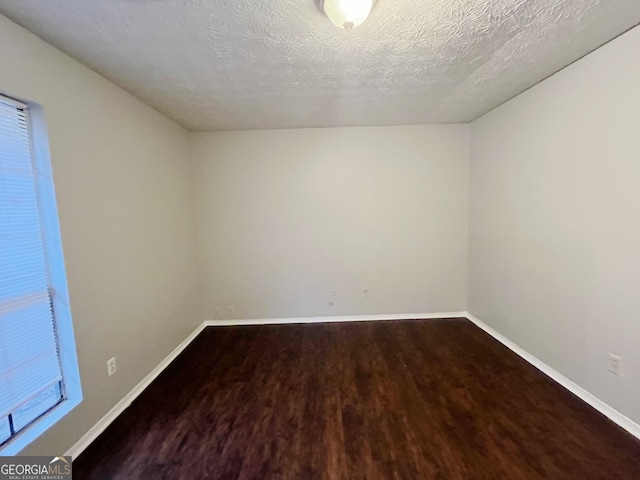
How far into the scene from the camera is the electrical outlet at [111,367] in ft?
6.88

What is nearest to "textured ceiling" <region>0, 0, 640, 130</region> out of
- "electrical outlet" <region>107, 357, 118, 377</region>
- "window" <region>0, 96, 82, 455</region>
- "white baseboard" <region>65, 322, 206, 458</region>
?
"window" <region>0, 96, 82, 455</region>

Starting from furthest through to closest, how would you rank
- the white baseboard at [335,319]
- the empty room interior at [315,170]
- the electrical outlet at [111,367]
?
the white baseboard at [335,319] → the electrical outlet at [111,367] → the empty room interior at [315,170]

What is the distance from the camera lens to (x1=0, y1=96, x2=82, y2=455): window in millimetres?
1529

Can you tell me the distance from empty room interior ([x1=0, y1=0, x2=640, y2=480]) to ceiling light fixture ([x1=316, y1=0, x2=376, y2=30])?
0.03 ft

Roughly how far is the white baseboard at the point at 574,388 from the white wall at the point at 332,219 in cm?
90

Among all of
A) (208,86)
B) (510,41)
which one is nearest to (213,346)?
(208,86)

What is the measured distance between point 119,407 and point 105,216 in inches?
54.9

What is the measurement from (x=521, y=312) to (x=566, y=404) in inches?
34.8

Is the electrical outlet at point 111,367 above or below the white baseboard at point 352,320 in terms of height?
above

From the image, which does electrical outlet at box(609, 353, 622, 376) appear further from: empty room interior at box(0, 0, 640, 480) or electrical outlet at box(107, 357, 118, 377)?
electrical outlet at box(107, 357, 118, 377)

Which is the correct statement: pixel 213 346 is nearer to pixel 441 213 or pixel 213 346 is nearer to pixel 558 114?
pixel 441 213

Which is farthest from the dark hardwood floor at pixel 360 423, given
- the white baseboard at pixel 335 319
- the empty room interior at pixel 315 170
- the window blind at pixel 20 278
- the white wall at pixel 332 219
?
the white wall at pixel 332 219

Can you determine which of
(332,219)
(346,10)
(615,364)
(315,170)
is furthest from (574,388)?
(315,170)

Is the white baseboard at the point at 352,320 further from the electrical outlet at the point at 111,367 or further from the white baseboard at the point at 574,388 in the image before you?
the electrical outlet at the point at 111,367
